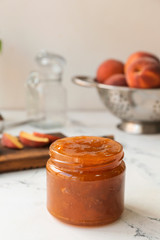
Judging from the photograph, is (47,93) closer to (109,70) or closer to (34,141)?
(109,70)

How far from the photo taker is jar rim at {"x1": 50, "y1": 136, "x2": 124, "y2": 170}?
517 millimetres

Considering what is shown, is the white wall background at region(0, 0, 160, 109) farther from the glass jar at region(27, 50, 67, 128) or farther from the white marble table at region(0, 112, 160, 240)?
the white marble table at region(0, 112, 160, 240)

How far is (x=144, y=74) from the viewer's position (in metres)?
1.03

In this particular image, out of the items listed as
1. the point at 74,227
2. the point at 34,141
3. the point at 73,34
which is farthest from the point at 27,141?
the point at 73,34

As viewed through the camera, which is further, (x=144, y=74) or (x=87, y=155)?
(x=144, y=74)

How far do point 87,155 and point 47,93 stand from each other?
715mm

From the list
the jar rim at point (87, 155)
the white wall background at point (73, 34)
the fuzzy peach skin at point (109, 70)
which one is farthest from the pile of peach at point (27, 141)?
the white wall background at point (73, 34)

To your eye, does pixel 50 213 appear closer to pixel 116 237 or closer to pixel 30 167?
pixel 116 237

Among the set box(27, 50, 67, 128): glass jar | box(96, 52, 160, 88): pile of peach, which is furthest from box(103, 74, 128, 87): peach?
box(27, 50, 67, 128): glass jar

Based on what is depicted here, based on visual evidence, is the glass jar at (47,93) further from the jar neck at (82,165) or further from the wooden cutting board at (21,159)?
the jar neck at (82,165)

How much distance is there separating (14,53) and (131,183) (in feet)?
2.68

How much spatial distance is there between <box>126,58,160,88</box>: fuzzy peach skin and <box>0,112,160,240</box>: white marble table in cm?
20

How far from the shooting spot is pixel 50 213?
22.5 inches

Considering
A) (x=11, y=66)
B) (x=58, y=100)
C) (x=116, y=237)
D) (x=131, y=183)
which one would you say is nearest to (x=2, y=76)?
(x=11, y=66)
